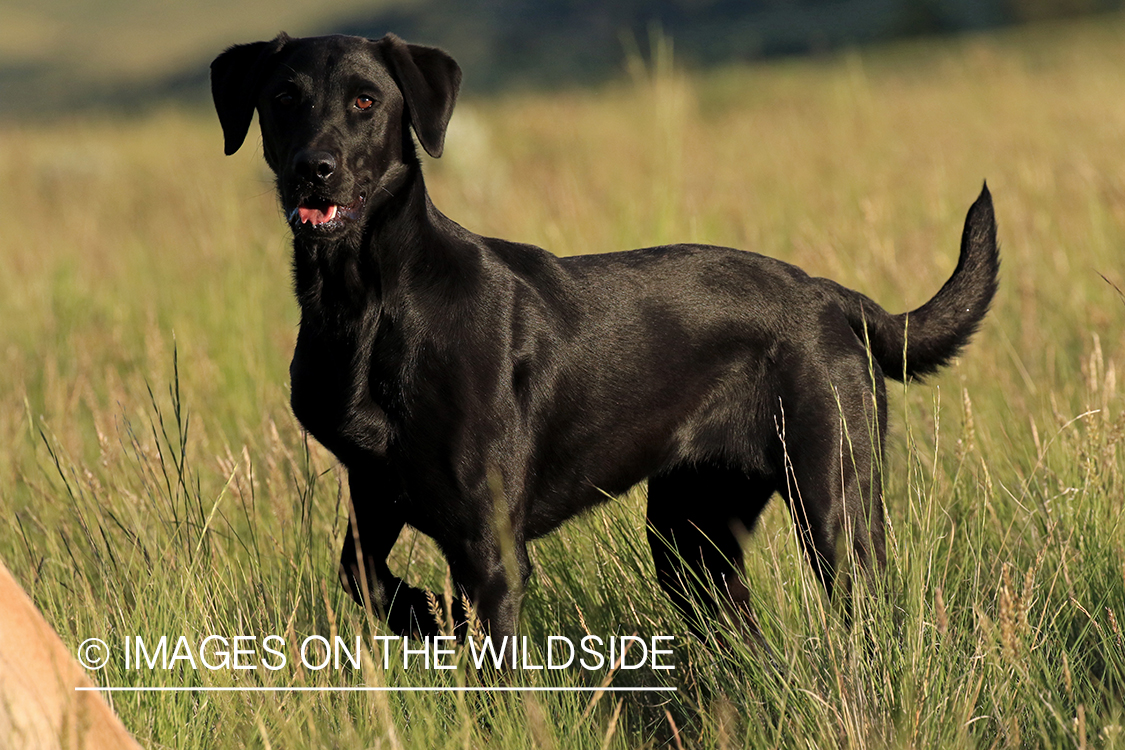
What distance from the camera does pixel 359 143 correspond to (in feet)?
8.10

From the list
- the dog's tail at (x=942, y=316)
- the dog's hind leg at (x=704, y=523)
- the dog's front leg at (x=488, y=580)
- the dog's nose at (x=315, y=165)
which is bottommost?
the dog's hind leg at (x=704, y=523)

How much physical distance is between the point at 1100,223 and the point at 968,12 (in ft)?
124

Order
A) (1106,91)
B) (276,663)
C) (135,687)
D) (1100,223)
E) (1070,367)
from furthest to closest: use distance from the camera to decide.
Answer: (1106,91)
(1100,223)
(1070,367)
(276,663)
(135,687)

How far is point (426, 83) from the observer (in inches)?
103

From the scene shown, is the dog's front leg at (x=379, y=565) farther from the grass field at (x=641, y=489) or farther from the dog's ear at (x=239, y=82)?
the dog's ear at (x=239, y=82)

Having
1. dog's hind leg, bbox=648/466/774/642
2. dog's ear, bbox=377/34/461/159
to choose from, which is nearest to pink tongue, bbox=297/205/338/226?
dog's ear, bbox=377/34/461/159

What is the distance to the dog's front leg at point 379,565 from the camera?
252 centimetres

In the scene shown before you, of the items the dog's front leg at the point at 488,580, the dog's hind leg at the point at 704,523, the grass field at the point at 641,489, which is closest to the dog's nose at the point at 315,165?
the grass field at the point at 641,489

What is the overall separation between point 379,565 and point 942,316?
5.53 feet

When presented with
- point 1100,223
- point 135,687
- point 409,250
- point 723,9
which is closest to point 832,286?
point 409,250

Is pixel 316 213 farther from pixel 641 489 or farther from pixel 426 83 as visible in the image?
pixel 641 489

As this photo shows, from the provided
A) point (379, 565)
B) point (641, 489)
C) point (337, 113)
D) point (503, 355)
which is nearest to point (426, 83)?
point (337, 113)

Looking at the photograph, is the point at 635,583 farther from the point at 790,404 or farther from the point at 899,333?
the point at 899,333

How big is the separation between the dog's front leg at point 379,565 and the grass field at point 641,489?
0.12 metres
